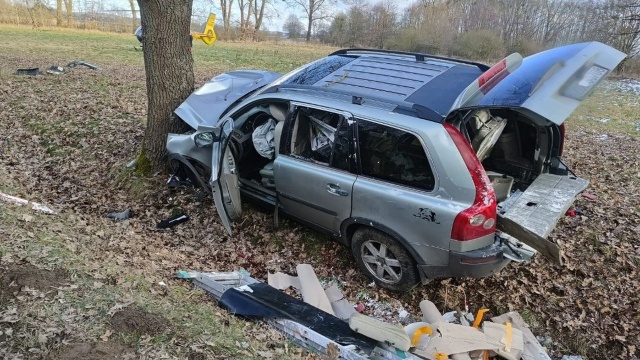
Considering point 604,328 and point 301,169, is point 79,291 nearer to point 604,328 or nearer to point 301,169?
point 301,169

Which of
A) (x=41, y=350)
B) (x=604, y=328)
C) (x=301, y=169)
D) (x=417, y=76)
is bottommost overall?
(x=604, y=328)

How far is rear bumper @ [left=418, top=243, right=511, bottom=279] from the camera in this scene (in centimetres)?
366

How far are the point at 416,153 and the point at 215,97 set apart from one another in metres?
3.57

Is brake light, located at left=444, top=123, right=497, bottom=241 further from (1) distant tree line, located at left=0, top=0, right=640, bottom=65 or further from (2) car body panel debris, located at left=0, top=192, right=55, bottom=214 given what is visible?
(1) distant tree line, located at left=0, top=0, right=640, bottom=65

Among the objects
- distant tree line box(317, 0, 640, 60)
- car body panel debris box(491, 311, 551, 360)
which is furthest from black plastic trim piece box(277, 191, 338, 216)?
distant tree line box(317, 0, 640, 60)

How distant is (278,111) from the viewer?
4.74 meters

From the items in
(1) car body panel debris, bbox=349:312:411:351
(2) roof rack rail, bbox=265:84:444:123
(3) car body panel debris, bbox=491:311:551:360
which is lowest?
(3) car body panel debris, bbox=491:311:551:360

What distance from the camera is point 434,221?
12.0 ft

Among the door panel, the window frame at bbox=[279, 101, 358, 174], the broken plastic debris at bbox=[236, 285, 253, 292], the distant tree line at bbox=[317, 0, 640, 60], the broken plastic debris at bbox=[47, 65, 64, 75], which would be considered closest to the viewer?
the broken plastic debris at bbox=[236, 285, 253, 292]

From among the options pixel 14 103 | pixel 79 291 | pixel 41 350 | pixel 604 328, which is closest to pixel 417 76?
pixel 604 328

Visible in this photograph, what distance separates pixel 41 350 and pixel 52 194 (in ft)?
13.3

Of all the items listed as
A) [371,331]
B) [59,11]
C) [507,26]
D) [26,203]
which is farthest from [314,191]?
[59,11]

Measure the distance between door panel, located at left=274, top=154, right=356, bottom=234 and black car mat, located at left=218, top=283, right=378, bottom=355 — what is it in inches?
38.5

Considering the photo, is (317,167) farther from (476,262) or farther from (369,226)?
(476,262)
